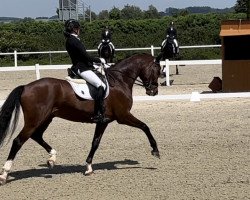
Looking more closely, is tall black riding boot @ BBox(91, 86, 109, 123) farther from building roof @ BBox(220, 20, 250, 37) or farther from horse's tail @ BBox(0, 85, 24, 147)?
building roof @ BBox(220, 20, 250, 37)

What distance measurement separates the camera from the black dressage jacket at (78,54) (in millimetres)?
8789

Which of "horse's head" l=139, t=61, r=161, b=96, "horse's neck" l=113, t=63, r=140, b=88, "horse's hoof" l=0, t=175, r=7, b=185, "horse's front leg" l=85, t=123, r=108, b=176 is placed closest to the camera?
"horse's hoof" l=0, t=175, r=7, b=185

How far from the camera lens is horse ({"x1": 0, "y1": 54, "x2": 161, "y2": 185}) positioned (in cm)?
861

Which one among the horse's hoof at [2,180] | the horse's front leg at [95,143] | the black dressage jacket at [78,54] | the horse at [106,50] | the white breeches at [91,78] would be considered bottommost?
the horse's hoof at [2,180]

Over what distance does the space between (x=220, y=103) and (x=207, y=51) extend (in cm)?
2140

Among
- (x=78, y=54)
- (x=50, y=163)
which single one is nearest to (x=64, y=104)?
(x=78, y=54)

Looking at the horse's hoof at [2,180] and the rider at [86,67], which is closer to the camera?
the horse's hoof at [2,180]

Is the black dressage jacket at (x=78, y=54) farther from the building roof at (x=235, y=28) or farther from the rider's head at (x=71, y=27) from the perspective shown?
the building roof at (x=235, y=28)

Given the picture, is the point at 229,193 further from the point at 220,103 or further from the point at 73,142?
the point at 220,103

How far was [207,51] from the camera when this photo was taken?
37.3 meters

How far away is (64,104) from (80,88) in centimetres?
34

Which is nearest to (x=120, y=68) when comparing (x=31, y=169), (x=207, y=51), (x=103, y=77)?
(x=103, y=77)

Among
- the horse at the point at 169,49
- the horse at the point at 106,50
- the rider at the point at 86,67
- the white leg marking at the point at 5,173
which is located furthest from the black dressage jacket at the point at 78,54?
the horse at the point at 106,50

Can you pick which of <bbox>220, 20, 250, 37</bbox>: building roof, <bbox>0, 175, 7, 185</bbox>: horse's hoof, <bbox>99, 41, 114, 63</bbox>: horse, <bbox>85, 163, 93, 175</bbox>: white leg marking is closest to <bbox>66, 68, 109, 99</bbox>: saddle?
<bbox>85, 163, 93, 175</bbox>: white leg marking
